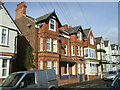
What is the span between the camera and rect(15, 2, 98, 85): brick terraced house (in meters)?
20.3

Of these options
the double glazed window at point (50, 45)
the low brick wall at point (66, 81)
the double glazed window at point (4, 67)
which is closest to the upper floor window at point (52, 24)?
the double glazed window at point (50, 45)

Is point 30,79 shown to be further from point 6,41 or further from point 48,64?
point 48,64

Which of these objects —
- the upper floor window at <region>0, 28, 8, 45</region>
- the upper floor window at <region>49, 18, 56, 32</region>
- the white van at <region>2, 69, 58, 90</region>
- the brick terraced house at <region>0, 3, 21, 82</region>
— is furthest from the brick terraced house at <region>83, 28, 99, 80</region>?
the white van at <region>2, 69, 58, 90</region>

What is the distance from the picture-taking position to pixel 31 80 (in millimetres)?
9031

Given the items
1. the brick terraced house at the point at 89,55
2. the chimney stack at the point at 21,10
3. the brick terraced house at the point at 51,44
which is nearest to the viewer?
the brick terraced house at the point at 51,44

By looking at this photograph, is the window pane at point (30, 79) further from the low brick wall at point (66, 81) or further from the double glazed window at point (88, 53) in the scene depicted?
the double glazed window at point (88, 53)

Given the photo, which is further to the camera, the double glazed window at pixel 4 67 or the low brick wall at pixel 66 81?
the low brick wall at pixel 66 81

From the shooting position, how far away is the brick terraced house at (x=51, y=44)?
2030 cm

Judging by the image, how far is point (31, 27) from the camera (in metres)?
21.4

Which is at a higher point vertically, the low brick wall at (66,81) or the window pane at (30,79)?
the window pane at (30,79)

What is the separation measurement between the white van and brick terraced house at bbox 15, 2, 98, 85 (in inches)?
360

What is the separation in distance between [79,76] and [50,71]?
1563cm

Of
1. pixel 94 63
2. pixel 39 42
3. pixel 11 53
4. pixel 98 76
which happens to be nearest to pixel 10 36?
pixel 11 53

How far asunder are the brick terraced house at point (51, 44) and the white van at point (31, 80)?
360 inches
